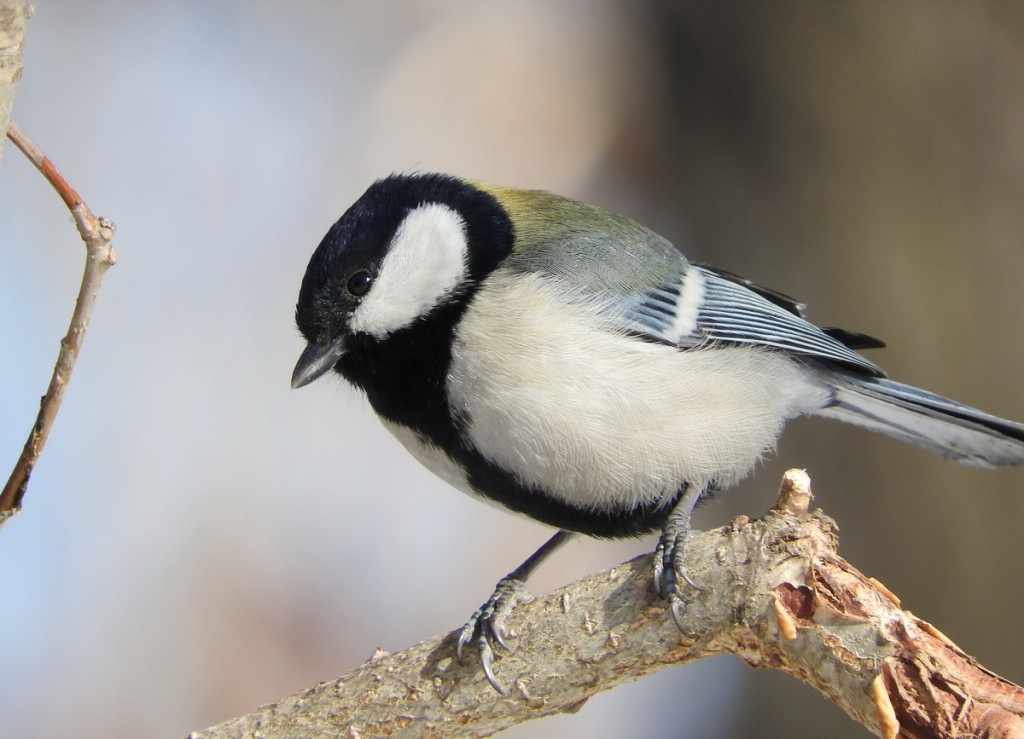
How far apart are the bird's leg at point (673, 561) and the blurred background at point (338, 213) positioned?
1.13 m

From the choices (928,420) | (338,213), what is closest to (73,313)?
(928,420)

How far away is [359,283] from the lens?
135 centimetres

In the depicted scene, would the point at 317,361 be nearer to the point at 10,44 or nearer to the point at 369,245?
the point at 369,245

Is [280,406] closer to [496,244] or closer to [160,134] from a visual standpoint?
[160,134]

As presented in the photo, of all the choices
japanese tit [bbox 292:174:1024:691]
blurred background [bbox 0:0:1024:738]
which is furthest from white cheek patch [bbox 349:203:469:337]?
blurred background [bbox 0:0:1024:738]

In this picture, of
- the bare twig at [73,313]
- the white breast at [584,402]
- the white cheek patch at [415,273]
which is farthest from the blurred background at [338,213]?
the bare twig at [73,313]

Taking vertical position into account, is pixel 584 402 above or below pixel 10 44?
below

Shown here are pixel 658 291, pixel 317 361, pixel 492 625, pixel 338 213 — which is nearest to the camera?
pixel 492 625

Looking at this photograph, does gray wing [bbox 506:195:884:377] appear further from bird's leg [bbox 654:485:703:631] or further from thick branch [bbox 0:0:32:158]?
thick branch [bbox 0:0:32:158]

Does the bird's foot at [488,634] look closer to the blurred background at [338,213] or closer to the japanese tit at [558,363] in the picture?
the japanese tit at [558,363]

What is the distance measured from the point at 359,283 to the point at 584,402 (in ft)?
1.17

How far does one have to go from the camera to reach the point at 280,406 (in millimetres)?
2592

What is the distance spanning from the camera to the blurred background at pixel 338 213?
214 centimetres

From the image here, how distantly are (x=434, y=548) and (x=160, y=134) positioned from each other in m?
1.30
